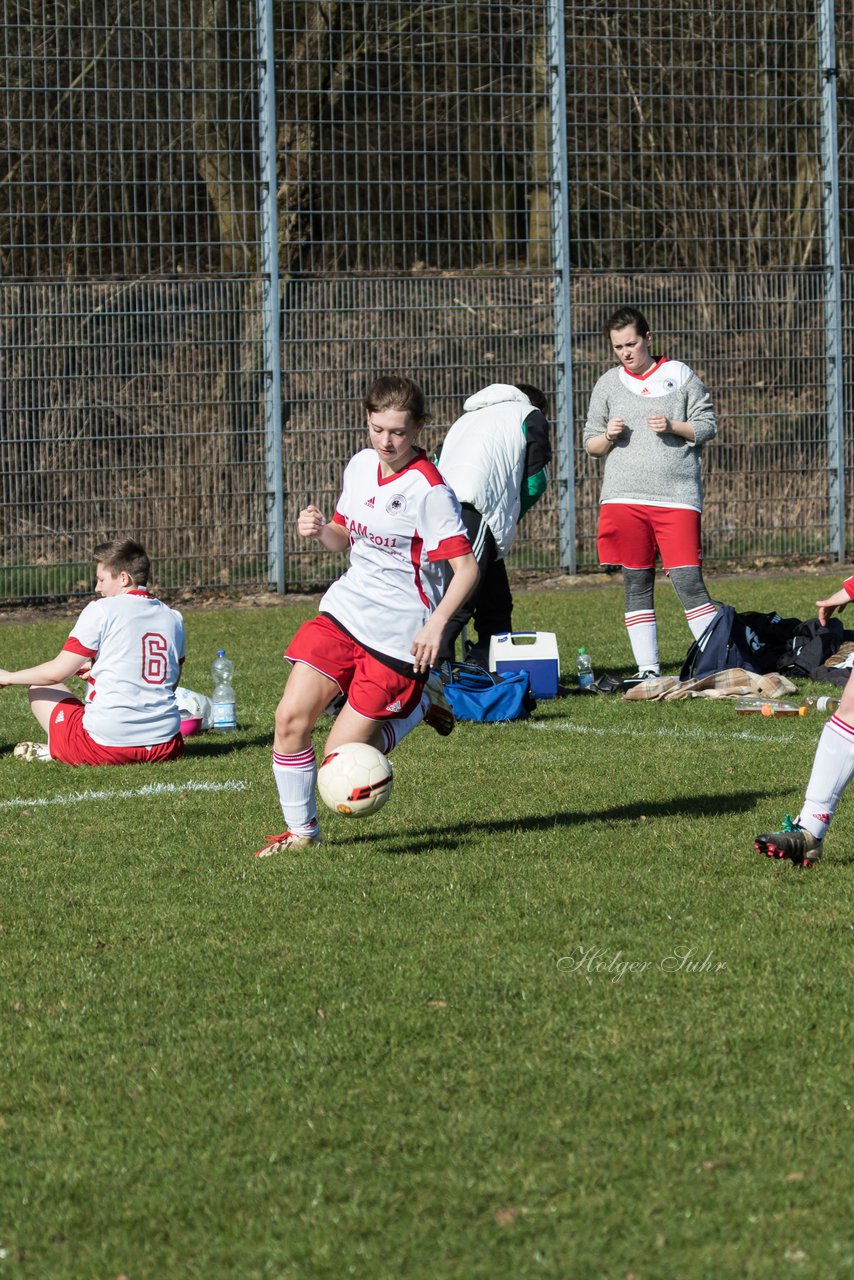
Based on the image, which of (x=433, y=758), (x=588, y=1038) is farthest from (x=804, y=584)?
(x=588, y=1038)

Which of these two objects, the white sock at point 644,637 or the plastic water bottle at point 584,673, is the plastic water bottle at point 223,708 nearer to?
the plastic water bottle at point 584,673

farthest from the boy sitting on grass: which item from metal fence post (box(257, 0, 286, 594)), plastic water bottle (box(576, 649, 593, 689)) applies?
metal fence post (box(257, 0, 286, 594))

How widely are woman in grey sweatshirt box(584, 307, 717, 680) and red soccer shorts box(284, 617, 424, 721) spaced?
14.8 feet

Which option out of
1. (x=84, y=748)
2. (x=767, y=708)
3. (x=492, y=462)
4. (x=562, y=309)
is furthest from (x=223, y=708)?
(x=562, y=309)

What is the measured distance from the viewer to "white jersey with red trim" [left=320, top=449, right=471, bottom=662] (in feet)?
20.5

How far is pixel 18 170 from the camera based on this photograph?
54.5 feet

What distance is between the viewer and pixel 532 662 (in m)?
10.6

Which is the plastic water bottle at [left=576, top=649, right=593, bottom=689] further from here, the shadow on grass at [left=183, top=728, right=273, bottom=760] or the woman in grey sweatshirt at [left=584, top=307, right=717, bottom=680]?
the shadow on grass at [left=183, top=728, right=273, bottom=760]

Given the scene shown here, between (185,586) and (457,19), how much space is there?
6634 millimetres

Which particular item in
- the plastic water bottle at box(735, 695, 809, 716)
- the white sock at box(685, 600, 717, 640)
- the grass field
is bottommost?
the grass field

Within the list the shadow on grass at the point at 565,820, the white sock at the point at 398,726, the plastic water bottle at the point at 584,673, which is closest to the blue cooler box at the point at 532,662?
the plastic water bottle at the point at 584,673

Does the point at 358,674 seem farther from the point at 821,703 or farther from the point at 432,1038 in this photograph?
the point at 821,703

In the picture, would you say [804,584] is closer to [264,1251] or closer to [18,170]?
[18,170]

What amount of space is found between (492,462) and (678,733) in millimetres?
2108
